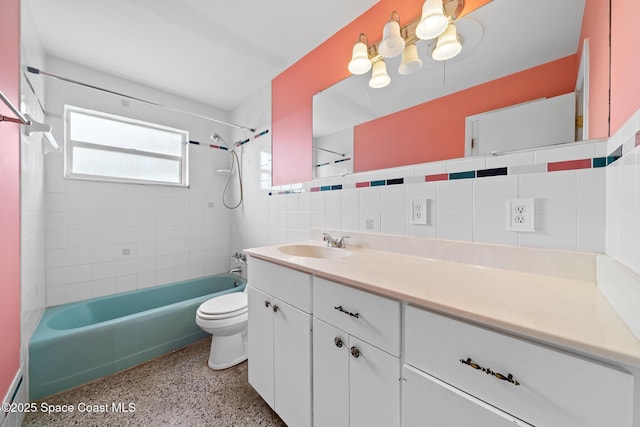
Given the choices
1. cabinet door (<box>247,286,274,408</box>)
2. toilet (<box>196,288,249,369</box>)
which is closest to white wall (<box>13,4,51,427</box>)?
toilet (<box>196,288,249,369</box>)

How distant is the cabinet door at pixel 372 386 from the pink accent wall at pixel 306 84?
1332 millimetres

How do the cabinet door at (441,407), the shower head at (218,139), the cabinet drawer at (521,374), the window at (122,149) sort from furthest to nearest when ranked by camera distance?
1. the shower head at (218,139)
2. the window at (122,149)
3. the cabinet door at (441,407)
4. the cabinet drawer at (521,374)

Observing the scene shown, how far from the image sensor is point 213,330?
1568mm

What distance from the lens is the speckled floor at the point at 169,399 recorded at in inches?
47.4

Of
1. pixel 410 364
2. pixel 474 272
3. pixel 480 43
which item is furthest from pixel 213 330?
pixel 480 43

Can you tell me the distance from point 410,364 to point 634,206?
0.68 metres

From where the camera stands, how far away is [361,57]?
4.56 feet

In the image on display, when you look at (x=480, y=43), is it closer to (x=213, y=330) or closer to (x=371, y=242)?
(x=371, y=242)

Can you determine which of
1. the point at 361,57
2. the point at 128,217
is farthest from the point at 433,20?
the point at 128,217

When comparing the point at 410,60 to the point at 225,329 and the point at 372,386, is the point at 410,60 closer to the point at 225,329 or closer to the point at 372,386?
the point at 372,386

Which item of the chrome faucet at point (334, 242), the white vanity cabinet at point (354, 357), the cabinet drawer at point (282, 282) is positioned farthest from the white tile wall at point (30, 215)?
the chrome faucet at point (334, 242)

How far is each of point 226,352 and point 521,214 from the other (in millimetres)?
1923

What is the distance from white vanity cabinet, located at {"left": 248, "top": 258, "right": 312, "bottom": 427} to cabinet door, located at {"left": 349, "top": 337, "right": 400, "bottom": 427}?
0.23 meters

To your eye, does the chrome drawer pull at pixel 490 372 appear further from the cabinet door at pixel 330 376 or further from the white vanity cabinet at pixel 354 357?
the cabinet door at pixel 330 376
